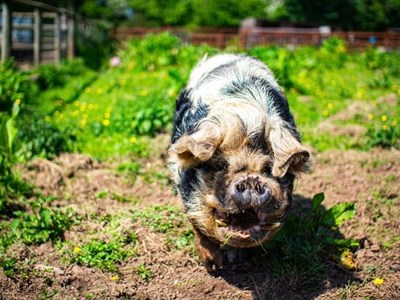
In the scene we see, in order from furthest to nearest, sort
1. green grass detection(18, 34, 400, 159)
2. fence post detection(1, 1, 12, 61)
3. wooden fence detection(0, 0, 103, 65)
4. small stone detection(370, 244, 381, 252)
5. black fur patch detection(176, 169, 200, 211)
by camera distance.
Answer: wooden fence detection(0, 0, 103, 65) → fence post detection(1, 1, 12, 61) → green grass detection(18, 34, 400, 159) → small stone detection(370, 244, 381, 252) → black fur patch detection(176, 169, 200, 211)

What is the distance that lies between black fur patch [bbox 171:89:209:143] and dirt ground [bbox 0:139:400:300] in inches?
33.3

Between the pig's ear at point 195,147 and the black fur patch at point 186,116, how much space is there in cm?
26

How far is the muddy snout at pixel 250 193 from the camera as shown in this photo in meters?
2.59

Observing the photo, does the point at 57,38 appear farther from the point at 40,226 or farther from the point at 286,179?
the point at 286,179

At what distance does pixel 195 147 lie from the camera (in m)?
2.67

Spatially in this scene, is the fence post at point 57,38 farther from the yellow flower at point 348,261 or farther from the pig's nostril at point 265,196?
the pig's nostril at point 265,196

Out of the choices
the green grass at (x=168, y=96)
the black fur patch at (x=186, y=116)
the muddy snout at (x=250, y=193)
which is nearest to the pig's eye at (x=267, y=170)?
the muddy snout at (x=250, y=193)

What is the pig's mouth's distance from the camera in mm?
2805

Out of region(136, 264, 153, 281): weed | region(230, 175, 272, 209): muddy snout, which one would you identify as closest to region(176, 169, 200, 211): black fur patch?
region(230, 175, 272, 209): muddy snout

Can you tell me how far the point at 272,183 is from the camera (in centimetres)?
270

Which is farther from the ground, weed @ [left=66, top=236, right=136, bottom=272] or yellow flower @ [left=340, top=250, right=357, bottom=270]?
yellow flower @ [left=340, top=250, right=357, bottom=270]

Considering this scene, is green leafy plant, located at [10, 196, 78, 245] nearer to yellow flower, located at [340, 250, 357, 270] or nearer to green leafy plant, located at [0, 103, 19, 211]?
green leafy plant, located at [0, 103, 19, 211]

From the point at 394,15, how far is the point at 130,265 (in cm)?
3779

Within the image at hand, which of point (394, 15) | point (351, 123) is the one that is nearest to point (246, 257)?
point (351, 123)
